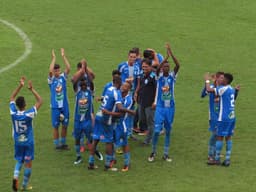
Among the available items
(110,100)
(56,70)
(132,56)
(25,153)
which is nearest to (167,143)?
(110,100)

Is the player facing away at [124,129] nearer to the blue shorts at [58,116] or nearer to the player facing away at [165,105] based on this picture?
the player facing away at [165,105]

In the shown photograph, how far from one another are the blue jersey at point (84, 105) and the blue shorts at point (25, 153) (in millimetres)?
1841

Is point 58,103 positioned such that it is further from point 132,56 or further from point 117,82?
point 117,82

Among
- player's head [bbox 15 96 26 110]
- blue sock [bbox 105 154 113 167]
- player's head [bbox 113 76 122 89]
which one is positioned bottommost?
blue sock [bbox 105 154 113 167]

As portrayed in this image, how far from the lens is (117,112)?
16344 millimetres

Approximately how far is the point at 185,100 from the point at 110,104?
6453 mm

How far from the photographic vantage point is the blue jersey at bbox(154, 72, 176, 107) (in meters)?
17.3

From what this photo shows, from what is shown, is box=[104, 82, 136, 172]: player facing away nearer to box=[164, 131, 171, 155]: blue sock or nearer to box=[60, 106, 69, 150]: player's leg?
box=[164, 131, 171, 155]: blue sock

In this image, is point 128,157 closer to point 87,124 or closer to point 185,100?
point 87,124

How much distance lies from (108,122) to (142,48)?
11155mm

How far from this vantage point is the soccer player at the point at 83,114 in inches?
667

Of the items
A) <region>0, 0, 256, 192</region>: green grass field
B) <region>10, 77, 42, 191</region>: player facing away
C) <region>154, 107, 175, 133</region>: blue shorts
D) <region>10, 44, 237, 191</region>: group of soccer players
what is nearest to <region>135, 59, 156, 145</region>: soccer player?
<region>10, 44, 237, 191</region>: group of soccer players

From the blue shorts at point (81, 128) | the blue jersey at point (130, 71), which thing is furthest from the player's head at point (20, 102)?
the blue jersey at point (130, 71)

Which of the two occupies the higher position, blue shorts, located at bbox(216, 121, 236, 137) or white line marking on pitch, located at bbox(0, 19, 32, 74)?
white line marking on pitch, located at bbox(0, 19, 32, 74)
